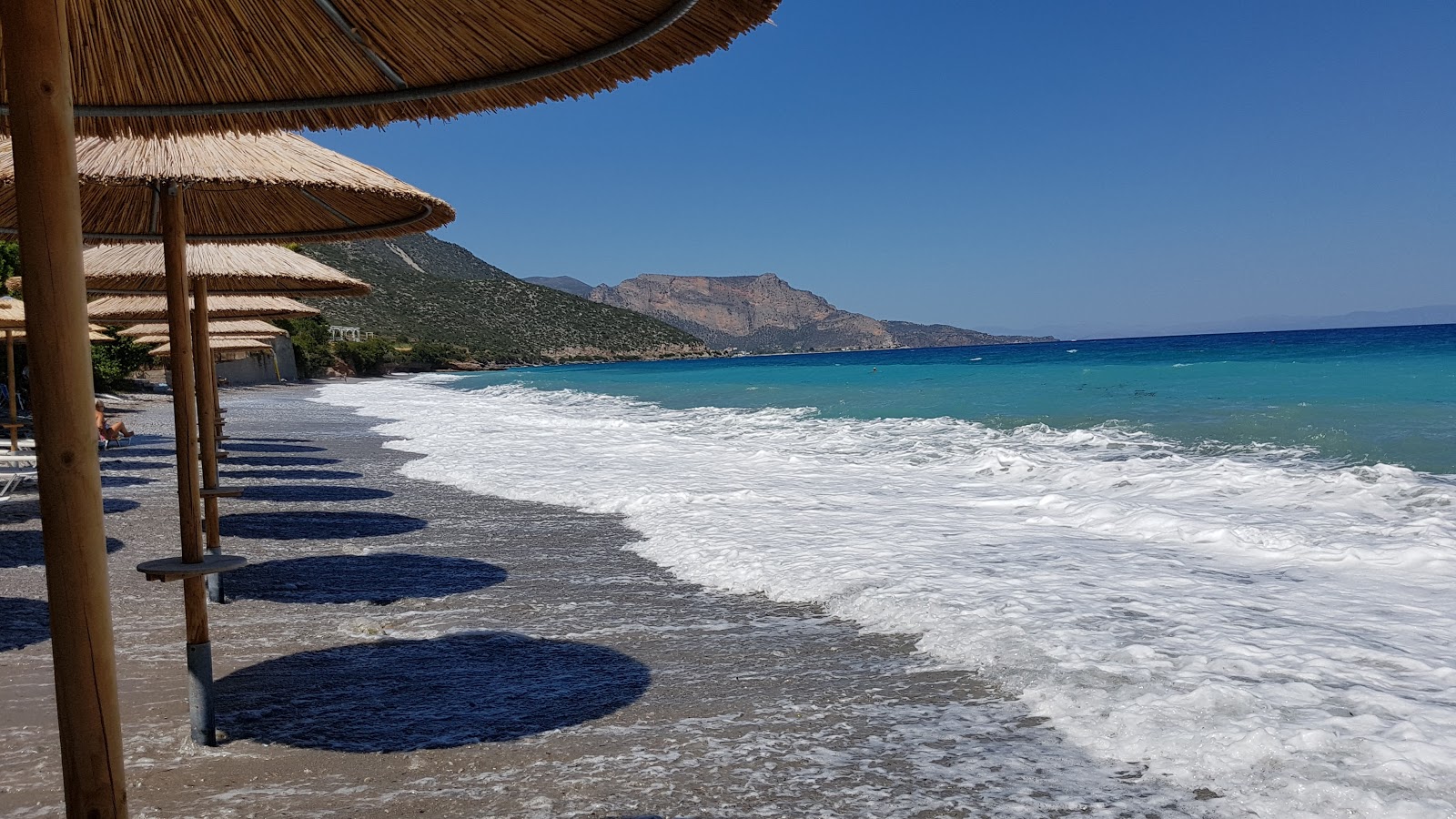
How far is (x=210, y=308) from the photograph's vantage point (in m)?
11.5

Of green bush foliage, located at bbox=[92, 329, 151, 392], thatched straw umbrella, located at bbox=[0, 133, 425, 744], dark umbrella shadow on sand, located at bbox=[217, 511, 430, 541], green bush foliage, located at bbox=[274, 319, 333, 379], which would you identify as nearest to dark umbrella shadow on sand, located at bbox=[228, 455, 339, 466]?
dark umbrella shadow on sand, located at bbox=[217, 511, 430, 541]

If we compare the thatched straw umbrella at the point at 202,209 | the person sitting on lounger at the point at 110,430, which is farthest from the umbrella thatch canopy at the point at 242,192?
the person sitting on lounger at the point at 110,430

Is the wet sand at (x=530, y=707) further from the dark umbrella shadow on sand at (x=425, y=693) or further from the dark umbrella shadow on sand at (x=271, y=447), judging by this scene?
the dark umbrella shadow on sand at (x=271, y=447)

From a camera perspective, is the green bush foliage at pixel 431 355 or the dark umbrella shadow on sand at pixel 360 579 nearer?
the dark umbrella shadow on sand at pixel 360 579

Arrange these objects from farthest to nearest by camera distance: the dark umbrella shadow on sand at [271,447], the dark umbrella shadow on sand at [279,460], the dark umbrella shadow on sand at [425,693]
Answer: the dark umbrella shadow on sand at [271,447]
the dark umbrella shadow on sand at [279,460]
the dark umbrella shadow on sand at [425,693]

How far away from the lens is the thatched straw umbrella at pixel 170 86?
155 centimetres

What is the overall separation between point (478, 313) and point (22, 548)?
9004 cm

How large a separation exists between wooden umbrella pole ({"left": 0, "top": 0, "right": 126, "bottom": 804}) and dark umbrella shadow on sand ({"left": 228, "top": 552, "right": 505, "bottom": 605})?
3.36 m

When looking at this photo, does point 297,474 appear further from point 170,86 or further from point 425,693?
point 170,86

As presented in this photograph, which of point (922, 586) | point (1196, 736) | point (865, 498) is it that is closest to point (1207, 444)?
point (865, 498)

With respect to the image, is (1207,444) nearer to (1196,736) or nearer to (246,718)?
(1196,736)

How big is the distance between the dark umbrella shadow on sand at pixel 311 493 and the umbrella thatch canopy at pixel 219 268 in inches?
71.7

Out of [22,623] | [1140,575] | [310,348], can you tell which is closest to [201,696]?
[22,623]

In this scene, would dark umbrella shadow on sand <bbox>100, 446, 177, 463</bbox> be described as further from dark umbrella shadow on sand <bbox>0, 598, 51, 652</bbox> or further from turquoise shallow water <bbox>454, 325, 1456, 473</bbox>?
turquoise shallow water <bbox>454, 325, 1456, 473</bbox>
